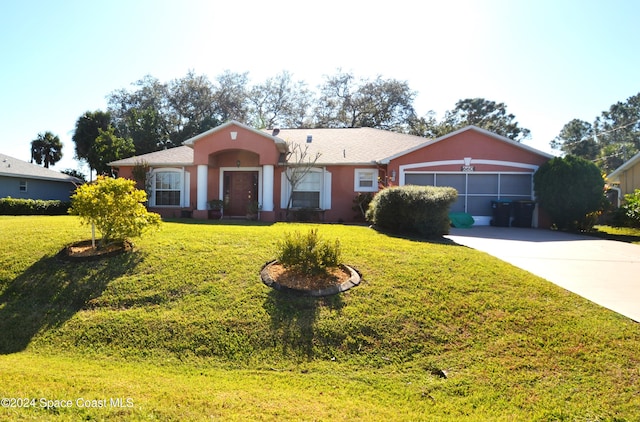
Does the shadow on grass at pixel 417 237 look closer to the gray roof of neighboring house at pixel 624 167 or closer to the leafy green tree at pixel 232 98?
the gray roof of neighboring house at pixel 624 167

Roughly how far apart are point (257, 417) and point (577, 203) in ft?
48.6

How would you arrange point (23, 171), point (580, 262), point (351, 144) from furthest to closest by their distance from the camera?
point (23, 171), point (351, 144), point (580, 262)

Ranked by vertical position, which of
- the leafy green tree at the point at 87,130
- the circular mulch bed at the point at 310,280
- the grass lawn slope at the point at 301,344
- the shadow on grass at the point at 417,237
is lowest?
the grass lawn slope at the point at 301,344

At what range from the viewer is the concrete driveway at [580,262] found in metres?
5.52

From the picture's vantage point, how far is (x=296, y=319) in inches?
184

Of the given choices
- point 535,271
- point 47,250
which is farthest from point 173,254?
point 535,271

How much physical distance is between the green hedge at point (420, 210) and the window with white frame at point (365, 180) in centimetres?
549

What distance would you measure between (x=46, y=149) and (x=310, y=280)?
39.4 m

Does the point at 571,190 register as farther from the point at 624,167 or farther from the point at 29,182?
the point at 29,182

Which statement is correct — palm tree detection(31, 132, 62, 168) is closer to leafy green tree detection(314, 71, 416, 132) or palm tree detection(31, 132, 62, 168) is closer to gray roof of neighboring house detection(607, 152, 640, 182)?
leafy green tree detection(314, 71, 416, 132)

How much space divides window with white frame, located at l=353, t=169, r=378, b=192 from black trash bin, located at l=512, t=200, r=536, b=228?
5.85 m

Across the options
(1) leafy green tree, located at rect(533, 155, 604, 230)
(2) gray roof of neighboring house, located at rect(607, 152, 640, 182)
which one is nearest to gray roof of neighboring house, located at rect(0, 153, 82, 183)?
(1) leafy green tree, located at rect(533, 155, 604, 230)

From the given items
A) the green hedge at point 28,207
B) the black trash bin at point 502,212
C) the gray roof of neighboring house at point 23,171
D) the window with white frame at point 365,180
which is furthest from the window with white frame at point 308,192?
the gray roof of neighboring house at point 23,171

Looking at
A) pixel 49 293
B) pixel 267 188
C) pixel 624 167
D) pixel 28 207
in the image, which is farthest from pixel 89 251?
pixel 624 167
